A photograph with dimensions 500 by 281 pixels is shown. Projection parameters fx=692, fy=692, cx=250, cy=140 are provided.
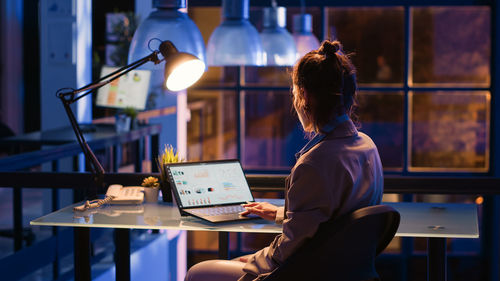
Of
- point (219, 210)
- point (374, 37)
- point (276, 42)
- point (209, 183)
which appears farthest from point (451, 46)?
point (219, 210)

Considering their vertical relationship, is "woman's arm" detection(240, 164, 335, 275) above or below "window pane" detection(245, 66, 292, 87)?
below

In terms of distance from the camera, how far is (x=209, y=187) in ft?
9.43

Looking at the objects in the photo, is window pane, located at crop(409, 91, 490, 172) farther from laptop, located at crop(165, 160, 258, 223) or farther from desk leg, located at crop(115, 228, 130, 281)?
desk leg, located at crop(115, 228, 130, 281)

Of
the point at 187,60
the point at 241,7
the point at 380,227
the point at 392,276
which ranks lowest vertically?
the point at 392,276

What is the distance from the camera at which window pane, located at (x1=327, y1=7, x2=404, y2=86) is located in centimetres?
709

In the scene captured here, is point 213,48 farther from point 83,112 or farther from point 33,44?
point 33,44

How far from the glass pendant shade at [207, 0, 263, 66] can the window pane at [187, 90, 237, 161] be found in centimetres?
356

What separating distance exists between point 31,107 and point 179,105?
15.0 feet

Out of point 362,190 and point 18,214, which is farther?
point 18,214

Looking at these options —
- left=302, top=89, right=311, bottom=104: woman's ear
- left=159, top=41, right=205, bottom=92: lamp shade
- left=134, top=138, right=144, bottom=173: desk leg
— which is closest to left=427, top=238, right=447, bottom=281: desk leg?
left=302, top=89, right=311, bottom=104: woman's ear

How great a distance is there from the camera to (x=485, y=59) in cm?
704

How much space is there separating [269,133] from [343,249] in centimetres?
547

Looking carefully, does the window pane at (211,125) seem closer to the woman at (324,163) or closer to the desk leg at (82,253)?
the desk leg at (82,253)

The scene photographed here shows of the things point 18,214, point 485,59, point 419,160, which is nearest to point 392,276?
point 419,160
